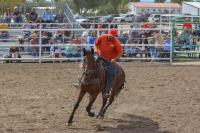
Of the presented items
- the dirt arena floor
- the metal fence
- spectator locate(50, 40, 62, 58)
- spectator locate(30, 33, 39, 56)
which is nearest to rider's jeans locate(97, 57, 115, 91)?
the dirt arena floor

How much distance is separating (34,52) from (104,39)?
10.1 meters

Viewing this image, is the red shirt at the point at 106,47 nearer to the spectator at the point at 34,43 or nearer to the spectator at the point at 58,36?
the spectator at the point at 34,43

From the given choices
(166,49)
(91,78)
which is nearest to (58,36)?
(166,49)

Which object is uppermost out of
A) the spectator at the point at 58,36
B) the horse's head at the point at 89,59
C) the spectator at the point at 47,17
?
the spectator at the point at 47,17

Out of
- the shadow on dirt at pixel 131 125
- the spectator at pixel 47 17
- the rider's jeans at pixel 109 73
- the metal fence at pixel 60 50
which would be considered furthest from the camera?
the spectator at pixel 47 17

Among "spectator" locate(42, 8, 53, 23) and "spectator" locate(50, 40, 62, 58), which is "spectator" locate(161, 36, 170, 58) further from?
"spectator" locate(42, 8, 53, 23)

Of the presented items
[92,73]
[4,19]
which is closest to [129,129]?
[92,73]

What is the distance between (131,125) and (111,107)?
155 centimetres

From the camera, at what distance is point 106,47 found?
832 centimetres

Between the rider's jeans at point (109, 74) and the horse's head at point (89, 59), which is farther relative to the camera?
the rider's jeans at point (109, 74)

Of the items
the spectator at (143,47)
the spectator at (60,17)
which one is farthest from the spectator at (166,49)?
the spectator at (60,17)

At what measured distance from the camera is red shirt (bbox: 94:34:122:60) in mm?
8281

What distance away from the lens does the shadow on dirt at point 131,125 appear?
7.41 meters

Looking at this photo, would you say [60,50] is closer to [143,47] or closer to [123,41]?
[123,41]
